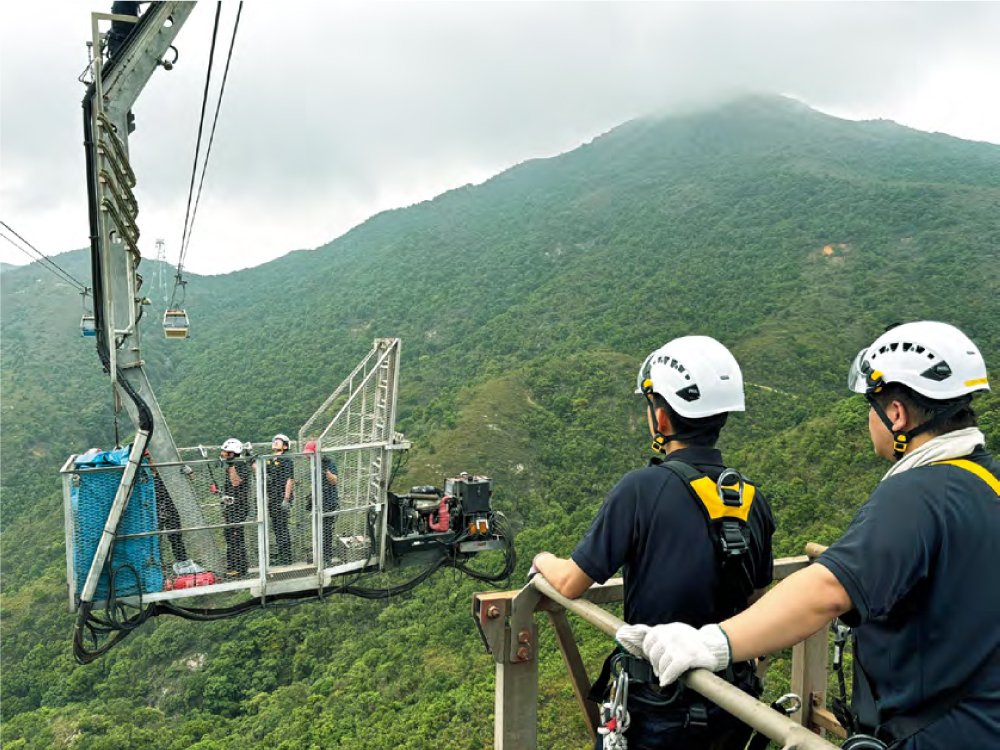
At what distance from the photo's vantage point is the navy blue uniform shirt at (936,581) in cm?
165

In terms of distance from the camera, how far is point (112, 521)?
700 centimetres

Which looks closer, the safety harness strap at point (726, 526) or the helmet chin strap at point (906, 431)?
the helmet chin strap at point (906, 431)

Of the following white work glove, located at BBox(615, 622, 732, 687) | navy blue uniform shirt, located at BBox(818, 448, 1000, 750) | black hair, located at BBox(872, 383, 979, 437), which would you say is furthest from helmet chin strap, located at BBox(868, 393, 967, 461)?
white work glove, located at BBox(615, 622, 732, 687)

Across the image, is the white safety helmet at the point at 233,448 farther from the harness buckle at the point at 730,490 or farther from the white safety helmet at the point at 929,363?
the white safety helmet at the point at 929,363

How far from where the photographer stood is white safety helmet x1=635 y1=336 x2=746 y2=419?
8.62ft

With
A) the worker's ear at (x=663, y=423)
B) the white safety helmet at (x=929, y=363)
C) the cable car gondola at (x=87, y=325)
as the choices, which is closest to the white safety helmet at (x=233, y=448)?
the cable car gondola at (x=87, y=325)

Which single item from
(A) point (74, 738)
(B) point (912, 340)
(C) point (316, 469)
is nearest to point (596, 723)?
(B) point (912, 340)

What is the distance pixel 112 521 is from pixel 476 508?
172 inches

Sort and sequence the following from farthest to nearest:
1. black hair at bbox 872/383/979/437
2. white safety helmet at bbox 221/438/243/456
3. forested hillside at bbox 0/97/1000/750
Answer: forested hillside at bbox 0/97/1000/750 → white safety helmet at bbox 221/438/243/456 → black hair at bbox 872/383/979/437

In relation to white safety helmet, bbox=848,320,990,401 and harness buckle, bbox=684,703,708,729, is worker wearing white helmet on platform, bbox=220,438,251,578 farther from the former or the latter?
white safety helmet, bbox=848,320,990,401

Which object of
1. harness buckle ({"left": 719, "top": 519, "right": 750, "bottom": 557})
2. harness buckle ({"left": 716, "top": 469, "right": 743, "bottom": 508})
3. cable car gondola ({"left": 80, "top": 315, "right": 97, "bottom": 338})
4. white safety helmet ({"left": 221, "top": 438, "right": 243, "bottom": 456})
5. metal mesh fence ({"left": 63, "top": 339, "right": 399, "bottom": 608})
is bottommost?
metal mesh fence ({"left": 63, "top": 339, "right": 399, "bottom": 608})

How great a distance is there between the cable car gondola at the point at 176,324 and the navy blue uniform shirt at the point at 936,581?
39.6 feet

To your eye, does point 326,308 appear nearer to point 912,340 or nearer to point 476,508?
point 476,508

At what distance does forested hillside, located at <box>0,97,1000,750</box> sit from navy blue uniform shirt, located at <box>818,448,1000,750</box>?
10123 mm
